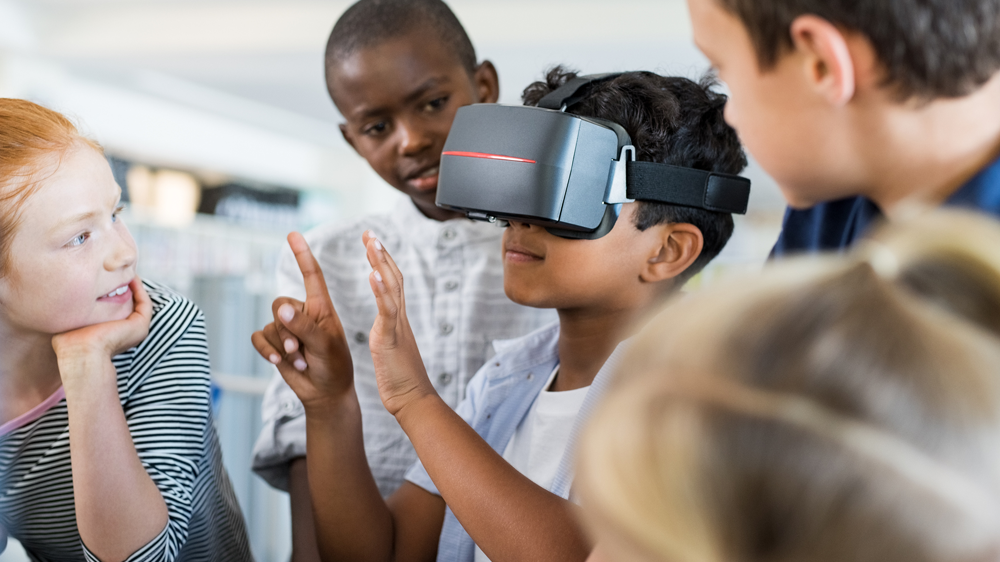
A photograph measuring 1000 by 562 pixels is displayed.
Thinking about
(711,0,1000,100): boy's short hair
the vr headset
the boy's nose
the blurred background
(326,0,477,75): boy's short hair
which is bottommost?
the blurred background

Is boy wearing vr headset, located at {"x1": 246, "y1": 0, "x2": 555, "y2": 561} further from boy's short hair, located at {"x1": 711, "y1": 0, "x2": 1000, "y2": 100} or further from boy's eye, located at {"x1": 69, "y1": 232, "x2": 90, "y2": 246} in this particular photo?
boy's short hair, located at {"x1": 711, "y1": 0, "x2": 1000, "y2": 100}

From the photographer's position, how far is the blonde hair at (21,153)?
91cm

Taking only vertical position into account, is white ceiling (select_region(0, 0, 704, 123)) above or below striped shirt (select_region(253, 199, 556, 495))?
above

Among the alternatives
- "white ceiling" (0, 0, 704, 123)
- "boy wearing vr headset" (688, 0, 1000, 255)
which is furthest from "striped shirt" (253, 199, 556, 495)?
"white ceiling" (0, 0, 704, 123)

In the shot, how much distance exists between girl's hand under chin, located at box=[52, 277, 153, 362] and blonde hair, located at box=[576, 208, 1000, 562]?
726 mm

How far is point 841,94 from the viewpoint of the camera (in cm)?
59

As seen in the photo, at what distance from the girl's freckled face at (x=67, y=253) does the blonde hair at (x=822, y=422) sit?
0.75 m

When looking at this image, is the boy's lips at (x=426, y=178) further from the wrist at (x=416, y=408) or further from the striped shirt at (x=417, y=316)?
the wrist at (x=416, y=408)

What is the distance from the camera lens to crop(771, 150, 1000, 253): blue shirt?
77 cm

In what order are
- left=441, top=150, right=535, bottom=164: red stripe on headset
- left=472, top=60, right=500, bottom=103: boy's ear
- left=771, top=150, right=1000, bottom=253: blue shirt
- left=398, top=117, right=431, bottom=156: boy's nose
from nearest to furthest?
left=771, top=150, right=1000, bottom=253: blue shirt
left=441, top=150, right=535, bottom=164: red stripe on headset
left=398, top=117, right=431, bottom=156: boy's nose
left=472, top=60, right=500, bottom=103: boy's ear

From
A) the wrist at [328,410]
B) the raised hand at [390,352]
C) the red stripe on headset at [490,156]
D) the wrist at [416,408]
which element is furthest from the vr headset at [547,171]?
the wrist at [328,410]

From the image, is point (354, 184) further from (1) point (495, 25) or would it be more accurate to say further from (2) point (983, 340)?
(2) point (983, 340)

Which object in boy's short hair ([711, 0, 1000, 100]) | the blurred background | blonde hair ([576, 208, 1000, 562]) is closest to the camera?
blonde hair ([576, 208, 1000, 562])

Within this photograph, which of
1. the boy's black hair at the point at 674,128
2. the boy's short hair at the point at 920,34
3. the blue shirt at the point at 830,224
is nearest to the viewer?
the boy's short hair at the point at 920,34
